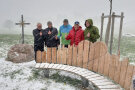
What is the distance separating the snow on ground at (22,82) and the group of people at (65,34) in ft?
4.17

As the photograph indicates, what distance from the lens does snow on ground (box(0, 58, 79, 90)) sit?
5.29 meters

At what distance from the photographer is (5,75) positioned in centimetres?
606

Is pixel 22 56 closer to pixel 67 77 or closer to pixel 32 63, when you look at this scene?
pixel 32 63

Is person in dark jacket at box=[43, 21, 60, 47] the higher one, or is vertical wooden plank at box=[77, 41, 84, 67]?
person in dark jacket at box=[43, 21, 60, 47]

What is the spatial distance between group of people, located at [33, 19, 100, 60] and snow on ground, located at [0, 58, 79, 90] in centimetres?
127

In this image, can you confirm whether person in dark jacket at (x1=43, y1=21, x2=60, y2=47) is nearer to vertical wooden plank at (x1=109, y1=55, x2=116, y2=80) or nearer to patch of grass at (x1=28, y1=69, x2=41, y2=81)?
patch of grass at (x1=28, y1=69, x2=41, y2=81)

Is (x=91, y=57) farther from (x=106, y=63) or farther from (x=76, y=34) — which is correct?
(x=76, y=34)

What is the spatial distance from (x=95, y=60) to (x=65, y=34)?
182 cm

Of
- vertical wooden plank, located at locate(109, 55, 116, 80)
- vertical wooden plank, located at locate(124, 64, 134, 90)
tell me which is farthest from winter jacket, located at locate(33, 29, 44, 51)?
vertical wooden plank, located at locate(124, 64, 134, 90)

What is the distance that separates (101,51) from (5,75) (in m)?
3.63

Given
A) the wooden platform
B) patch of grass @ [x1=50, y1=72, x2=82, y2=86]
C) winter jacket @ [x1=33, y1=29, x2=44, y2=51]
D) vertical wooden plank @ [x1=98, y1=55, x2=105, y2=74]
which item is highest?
winter jacket @ [x1=33, y1=29, x2=44, y2=51]

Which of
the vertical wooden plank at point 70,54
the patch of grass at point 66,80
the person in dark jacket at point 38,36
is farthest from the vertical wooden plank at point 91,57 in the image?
the person in dark jacket at point 38,36

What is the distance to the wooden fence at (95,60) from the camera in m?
4.61

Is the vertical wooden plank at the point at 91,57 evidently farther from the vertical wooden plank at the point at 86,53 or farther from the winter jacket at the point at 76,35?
the winter jacket at the point at 76,35
